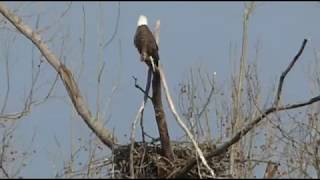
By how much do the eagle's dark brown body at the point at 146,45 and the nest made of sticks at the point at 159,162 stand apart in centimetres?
61

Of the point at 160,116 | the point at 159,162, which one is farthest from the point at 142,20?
the point at 159,162

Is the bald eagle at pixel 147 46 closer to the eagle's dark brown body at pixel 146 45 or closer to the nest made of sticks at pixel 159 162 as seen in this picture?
the eagle's dark brown body at pixel 146 45

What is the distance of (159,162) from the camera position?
4.82m

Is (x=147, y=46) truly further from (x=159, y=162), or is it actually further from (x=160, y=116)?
(x=159, y=162)

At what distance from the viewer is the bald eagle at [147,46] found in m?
4.76

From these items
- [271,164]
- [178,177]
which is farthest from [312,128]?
[178,177]

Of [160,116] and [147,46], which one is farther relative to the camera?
[160,116]

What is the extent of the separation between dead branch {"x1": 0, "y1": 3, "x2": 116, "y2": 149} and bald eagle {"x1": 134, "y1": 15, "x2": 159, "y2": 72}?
2.51 ft

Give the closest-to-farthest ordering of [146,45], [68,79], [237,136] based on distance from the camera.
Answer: [237,136]
[146,45]
[68,79]

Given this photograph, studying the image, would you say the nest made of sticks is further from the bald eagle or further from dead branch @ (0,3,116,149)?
the bald eagle

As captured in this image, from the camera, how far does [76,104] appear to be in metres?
5.60

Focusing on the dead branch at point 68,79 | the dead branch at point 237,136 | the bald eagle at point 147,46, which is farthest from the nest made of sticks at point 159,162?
the bald eagle at point 147,46

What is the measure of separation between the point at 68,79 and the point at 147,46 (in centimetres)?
124

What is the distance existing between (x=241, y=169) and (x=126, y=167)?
2.80ft
